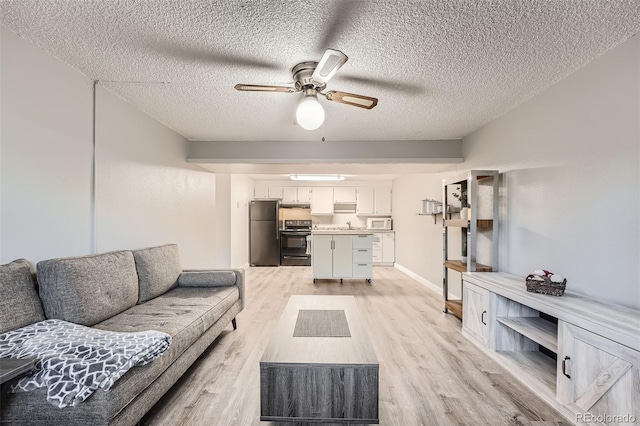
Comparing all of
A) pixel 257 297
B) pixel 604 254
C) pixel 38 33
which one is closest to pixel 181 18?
pixel 38 33

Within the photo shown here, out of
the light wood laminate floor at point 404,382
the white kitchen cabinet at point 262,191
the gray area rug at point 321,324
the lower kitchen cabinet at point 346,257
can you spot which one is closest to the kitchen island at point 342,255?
the lower kitchen cabinet at point 346,257

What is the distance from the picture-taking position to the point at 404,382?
2.19m

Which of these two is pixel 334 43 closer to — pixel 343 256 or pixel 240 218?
pixel 343 256

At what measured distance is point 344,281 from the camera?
5.81m

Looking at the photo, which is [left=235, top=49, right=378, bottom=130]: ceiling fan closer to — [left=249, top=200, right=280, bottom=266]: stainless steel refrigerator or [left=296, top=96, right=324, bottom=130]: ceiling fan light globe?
[left=296, top=96, right=324, bottom=130]: ceiling fan light globe

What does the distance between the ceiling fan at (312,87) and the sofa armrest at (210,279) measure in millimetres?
1910

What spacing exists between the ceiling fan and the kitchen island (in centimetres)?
354

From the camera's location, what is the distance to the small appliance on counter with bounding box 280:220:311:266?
7.46m

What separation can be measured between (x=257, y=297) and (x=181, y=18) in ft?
12.3

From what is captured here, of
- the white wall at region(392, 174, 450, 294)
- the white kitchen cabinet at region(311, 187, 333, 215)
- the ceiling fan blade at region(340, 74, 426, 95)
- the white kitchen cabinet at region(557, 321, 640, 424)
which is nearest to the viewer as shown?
the white kitchen cabinet at region(557, 321, 640, 424)

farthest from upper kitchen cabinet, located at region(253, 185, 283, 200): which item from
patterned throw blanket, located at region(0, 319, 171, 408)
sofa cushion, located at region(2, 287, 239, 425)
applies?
patterned throw blanket, located at region(0, 319, 171, 408)

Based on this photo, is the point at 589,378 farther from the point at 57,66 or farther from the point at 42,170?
the point at 57,66

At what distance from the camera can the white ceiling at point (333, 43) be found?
157cm

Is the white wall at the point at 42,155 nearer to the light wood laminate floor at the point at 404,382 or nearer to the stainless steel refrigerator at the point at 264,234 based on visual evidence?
the light wood laminate floor at the point at 404,382
